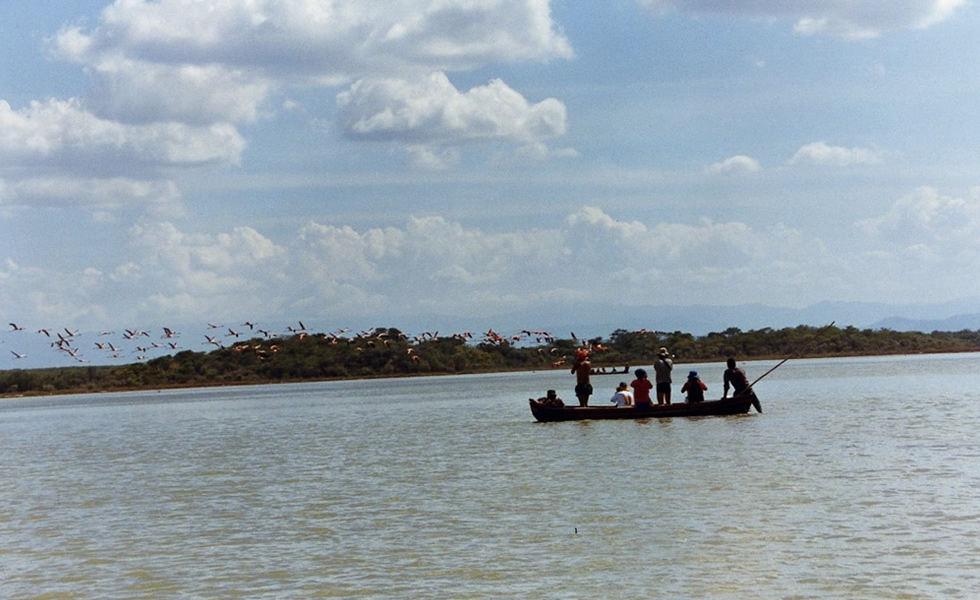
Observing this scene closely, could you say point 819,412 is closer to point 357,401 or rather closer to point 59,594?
point 59,594

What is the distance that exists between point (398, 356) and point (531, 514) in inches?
4274

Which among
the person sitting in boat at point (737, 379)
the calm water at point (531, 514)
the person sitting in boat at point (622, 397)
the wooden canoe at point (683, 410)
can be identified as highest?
the person sitting in boat at point (737, 379)

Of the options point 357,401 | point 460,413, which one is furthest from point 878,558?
point 357,401

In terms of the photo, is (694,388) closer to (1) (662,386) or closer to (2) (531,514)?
(1) (662,386)

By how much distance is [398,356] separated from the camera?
12375cm

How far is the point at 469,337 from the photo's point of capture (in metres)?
74.1

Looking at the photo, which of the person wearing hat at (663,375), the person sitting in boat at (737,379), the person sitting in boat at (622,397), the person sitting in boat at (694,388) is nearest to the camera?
the person sitting in boat at (694,388)

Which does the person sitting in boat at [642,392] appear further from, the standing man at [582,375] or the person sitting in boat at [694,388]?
the standing man at [582,375]

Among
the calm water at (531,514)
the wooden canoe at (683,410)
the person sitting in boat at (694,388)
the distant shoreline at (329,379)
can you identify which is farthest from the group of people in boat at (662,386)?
the distant shoreline at (329,379)

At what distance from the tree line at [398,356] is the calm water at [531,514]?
90.3m

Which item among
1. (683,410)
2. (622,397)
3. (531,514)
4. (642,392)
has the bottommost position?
(531,514)

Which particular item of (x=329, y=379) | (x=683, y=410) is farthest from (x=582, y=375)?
(x=329, y=379)

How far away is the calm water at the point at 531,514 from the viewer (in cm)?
1162

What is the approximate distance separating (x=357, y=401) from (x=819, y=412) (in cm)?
3072
